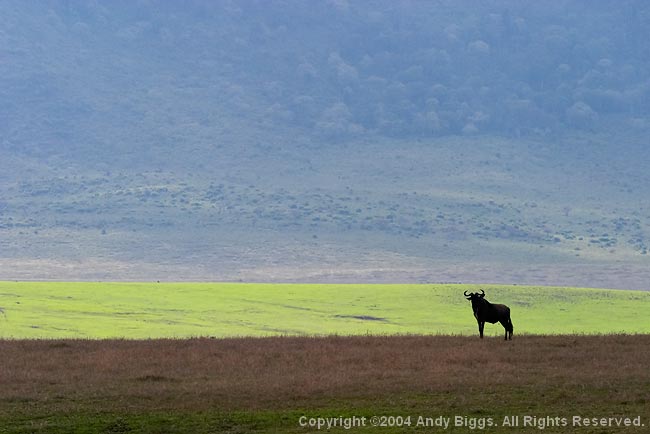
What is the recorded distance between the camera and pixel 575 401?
2270 centimetres

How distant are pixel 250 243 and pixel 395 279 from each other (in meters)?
30.8

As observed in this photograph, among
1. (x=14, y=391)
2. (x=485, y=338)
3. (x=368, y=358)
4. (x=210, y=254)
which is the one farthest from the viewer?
(x=210, y=254)

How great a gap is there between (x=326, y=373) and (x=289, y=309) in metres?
92.6

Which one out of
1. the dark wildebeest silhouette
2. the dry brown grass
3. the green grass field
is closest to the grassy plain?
the dry brown grass

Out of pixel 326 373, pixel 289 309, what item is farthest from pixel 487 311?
pixel 289 309

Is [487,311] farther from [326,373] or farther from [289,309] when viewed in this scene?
[289,309]

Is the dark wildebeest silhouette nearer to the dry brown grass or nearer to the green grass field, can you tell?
the dry brown grass

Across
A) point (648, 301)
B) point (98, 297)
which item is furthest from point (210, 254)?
point (648, 301)

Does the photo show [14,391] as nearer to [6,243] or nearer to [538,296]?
[538,296]

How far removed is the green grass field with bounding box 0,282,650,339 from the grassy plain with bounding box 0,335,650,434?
5455 cm

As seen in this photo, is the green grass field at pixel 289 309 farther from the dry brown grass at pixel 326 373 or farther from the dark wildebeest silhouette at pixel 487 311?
the dark wildebeest silhouette at pixel 487 311

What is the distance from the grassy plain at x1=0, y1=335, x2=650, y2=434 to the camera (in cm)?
2153

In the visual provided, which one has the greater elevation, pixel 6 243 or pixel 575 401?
pixel 6 243

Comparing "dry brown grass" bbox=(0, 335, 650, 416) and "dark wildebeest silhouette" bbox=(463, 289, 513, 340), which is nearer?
"dry brown grass" bbox=(0, 335, 650, 416)
